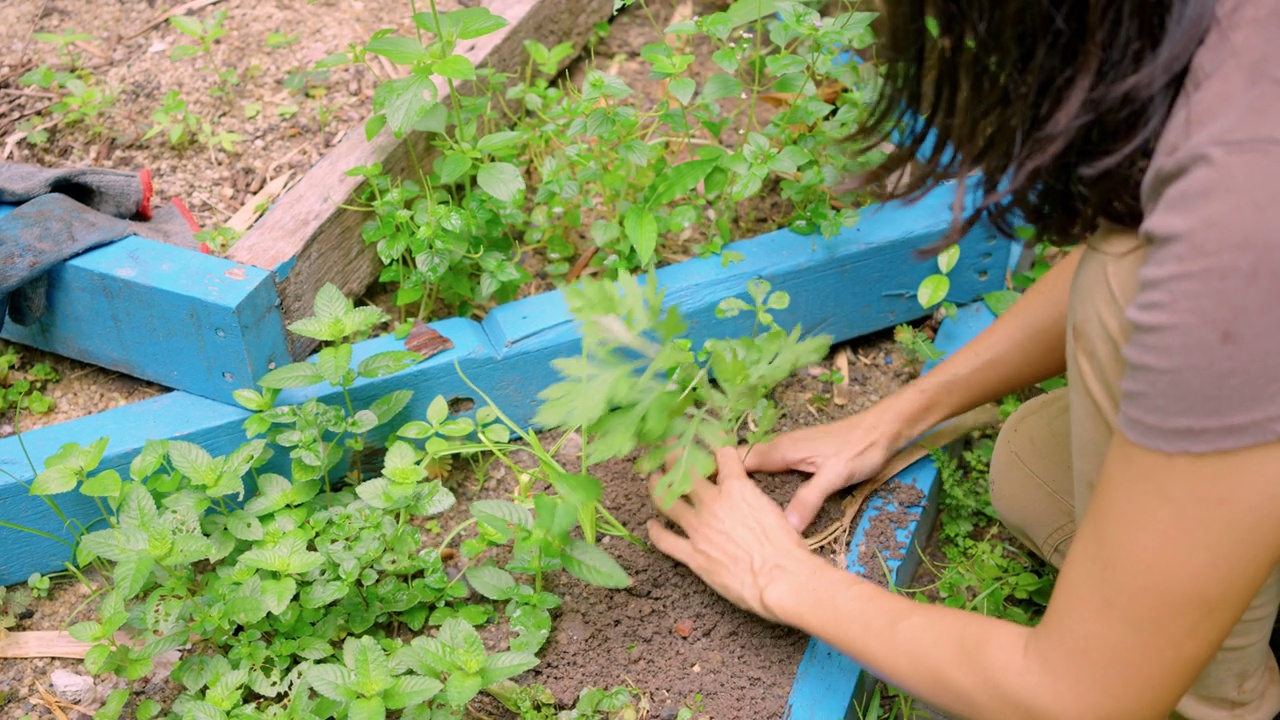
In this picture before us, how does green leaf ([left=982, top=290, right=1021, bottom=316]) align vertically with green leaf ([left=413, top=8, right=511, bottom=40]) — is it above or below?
below

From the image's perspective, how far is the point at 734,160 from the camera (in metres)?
2.17

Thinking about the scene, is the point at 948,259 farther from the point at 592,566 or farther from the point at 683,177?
the point at 592,566

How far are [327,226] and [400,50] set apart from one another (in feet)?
1.29

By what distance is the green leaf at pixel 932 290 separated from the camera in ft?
7.27

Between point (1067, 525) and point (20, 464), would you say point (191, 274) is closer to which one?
point (20, 464)

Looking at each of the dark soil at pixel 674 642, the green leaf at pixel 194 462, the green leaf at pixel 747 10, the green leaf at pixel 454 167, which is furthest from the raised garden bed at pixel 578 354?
the green leaf at pixel 747 10

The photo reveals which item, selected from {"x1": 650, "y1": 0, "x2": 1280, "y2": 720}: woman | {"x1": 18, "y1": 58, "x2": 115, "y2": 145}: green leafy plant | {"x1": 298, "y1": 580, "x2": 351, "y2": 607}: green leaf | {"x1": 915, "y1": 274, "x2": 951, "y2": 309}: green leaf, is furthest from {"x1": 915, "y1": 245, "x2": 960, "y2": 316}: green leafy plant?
{"x1": 18, "y1": 58, "x2": 115, "y2": 145}: green leafy plant

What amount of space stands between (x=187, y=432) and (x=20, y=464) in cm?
28

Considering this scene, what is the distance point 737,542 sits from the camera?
1.77 meters

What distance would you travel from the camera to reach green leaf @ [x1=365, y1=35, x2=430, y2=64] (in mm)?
1978

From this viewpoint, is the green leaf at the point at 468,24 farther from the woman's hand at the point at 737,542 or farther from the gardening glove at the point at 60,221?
the woman's hand at the point at 737,542

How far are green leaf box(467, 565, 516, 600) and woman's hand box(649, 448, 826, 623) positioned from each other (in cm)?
27

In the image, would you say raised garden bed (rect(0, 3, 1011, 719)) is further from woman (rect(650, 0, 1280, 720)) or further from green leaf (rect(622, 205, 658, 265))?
woman (rect(650, 0, 1280, 720))

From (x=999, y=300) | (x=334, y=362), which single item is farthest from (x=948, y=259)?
(x=334, y=362)
